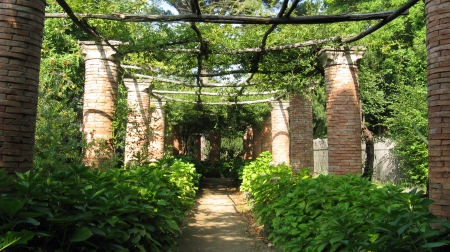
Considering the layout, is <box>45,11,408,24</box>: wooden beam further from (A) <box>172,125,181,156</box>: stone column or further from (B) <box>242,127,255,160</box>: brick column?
(B) <box>242,127,255,160</box>: brick column

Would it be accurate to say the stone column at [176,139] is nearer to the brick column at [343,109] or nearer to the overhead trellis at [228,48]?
the overhead trellis at [228,48]

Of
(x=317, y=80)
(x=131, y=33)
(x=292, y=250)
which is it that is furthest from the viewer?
(x=317, y=80)

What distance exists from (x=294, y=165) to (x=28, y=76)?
8.70 m

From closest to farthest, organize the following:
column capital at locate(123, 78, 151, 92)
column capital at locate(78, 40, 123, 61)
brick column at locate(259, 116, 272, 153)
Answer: column capital at locate(78, 40, 123, 61)
column capital at locate(123, 78, 151, 92)
brick column at locate(259, 116, 272, 153)

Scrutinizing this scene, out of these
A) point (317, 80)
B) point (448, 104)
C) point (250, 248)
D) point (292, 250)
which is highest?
point (317, 80)

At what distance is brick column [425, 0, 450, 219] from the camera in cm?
346

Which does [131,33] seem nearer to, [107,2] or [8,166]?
[107,2]

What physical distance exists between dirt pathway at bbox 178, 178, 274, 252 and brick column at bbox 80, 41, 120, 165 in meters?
2.32

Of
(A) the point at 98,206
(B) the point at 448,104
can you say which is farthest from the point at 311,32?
(A) the point at 98,206

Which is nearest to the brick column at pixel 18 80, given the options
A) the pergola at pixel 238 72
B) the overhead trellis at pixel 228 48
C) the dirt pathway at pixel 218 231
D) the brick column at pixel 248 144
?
the pergola at pixel 238 72

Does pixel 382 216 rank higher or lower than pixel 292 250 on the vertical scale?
higher

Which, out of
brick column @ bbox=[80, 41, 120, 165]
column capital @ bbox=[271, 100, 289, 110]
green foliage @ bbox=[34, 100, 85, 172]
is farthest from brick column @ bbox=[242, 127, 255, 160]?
green foliage @ bbox=[34, 100, 85, 172]

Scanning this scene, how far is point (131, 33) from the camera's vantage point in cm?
792

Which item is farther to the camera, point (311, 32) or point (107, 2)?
point (311, 32)
